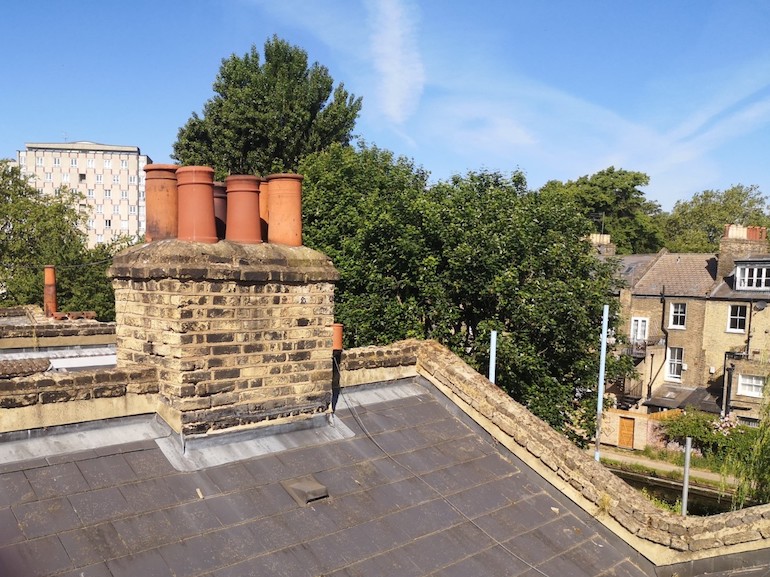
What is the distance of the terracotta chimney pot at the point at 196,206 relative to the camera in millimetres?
5340

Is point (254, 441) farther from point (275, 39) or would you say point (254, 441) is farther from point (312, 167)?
point (275, 39)

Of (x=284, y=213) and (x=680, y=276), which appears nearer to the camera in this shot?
(x=284, y=213)

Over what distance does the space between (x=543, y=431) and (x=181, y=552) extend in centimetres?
408

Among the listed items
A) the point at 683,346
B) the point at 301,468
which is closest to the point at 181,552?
the point at 301,468

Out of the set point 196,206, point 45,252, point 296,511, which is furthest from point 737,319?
point 45,252

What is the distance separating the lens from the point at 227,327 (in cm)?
515

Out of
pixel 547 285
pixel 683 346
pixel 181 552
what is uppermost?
pixel 547 285

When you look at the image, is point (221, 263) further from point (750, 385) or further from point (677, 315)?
point (677, 315)

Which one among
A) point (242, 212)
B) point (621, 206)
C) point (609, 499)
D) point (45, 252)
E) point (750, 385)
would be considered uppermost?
point (621, 206)

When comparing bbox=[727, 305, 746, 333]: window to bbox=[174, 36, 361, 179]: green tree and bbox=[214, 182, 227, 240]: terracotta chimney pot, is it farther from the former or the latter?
bbox=[214, 182, 227, 240]: terracotta chimney pot

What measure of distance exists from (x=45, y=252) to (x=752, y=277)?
127 feet

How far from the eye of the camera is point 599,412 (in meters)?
16.0

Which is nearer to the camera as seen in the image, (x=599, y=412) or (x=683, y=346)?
(x=599, y=412)

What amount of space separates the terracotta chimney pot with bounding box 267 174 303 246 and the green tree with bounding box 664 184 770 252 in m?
58.4
